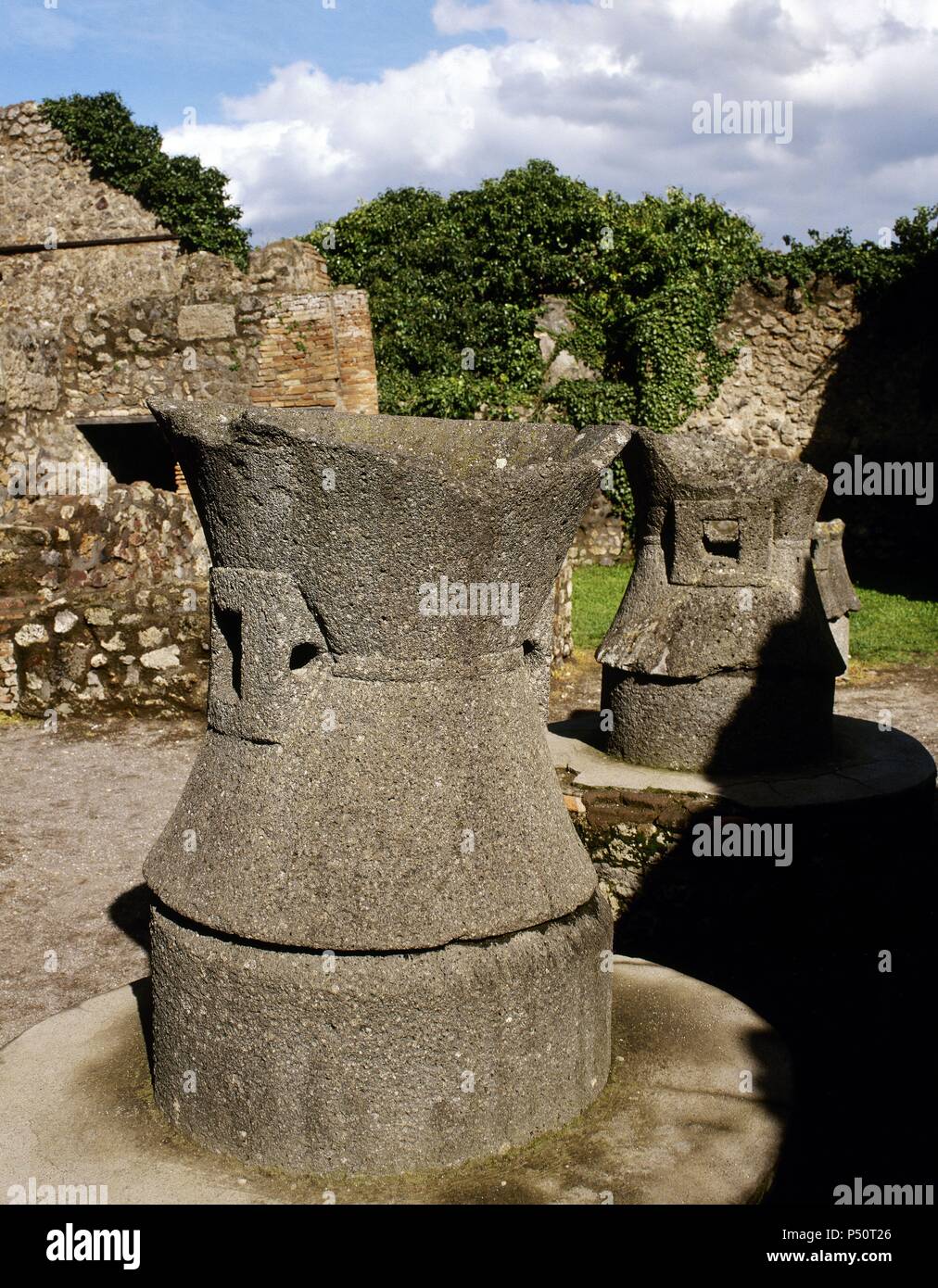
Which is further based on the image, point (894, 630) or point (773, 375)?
point (773, 375)

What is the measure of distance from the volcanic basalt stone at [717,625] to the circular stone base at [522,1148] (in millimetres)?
2053

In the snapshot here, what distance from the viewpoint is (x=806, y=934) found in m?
4.45

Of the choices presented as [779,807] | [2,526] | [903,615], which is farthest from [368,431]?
[903,615]

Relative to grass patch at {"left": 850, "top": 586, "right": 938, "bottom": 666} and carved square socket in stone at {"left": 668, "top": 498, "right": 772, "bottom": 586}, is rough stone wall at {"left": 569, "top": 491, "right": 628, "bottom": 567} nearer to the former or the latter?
grass patch at {"left": 850, "top": 586, "right": 938, "bottom": 666}

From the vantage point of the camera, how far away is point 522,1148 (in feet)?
7.43

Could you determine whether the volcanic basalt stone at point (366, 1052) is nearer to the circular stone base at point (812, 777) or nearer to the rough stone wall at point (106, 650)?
the circular stone base at point (812, 777)

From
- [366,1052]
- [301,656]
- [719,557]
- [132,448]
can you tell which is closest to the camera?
[366,1052]

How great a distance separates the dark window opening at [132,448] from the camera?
41.8 ft

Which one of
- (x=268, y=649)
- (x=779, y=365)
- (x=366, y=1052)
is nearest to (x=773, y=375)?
(x=779, y=365)

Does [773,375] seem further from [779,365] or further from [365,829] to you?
[365,829]

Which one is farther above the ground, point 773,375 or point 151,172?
point 151,172

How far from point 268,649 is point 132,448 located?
12.3m

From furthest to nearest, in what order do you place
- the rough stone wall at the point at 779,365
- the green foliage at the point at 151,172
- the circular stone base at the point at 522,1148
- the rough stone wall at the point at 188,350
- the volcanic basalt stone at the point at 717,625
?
the green foliage at the point at 151,172
the rough stone wall at the point at 779,365
the rough stone wall at the point at 188,350
the volcanic basalt stone at the point at 717,625
the circular stone base at the point at 522,1148

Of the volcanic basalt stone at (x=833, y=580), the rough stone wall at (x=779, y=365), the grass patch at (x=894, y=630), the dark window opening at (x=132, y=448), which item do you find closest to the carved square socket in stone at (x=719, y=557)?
the volcanic basalt stone at (x=833, y=580)
